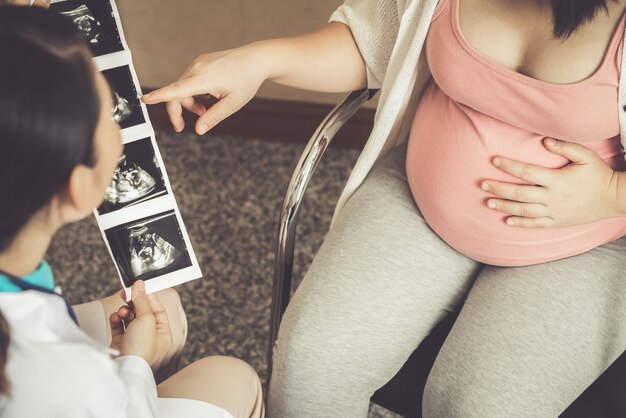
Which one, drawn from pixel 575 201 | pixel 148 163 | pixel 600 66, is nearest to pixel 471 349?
pixel 575 201

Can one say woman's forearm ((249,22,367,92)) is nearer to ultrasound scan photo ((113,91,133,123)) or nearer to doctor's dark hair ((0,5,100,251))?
ultrasound scan photo ((113,91,133,123))

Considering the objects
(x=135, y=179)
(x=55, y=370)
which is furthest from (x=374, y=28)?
(x=55, y=370)

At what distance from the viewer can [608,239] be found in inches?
37.7

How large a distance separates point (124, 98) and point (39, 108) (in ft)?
1.30

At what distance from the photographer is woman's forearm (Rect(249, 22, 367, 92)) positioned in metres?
1.04

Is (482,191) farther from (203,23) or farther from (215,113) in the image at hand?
(203,23)

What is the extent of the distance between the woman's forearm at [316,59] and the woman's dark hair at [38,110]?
1.46 ft

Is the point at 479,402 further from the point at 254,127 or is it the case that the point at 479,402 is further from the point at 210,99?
the point at 254,127

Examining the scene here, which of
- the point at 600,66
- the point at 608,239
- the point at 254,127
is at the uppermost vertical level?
the point at 600,66

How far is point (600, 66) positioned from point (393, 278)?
0.38 meters


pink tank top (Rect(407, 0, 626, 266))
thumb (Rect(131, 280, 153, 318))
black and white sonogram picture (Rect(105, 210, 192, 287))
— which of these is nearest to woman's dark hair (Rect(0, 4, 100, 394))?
thumb (Rect(131, 280, 153, 318))

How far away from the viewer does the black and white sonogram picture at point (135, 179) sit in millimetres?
965

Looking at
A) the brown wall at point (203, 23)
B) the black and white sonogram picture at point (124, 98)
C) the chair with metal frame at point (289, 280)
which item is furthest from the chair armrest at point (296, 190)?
the brown wall at point (203, 23)

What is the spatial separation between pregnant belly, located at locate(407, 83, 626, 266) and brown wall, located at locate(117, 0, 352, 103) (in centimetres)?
A: 89
